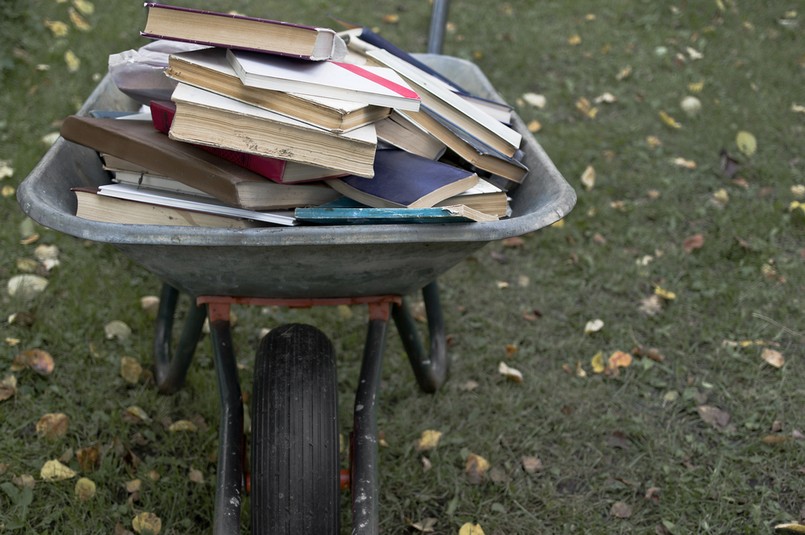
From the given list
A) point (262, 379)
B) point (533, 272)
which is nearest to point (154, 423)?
point (262, 379)

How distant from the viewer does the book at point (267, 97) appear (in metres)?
1.30

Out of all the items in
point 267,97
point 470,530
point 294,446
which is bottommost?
point 470,530

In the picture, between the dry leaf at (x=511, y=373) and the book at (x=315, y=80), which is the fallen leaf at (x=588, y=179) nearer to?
the dry leaf at (x=511, y=373)

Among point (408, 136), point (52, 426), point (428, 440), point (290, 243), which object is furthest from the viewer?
point (428, 440)

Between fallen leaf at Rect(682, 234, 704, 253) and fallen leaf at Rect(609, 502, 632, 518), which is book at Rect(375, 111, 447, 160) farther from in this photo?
fallen leaf at Rect(682, 234, 704, 253)

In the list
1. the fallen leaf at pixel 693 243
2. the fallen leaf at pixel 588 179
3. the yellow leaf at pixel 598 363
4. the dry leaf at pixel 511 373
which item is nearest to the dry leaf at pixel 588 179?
the fallen leaf at pixel 588 179

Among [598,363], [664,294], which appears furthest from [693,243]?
[598,363]

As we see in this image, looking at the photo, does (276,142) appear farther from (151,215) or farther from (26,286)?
(26,286)

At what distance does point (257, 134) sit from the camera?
1312 millimetres

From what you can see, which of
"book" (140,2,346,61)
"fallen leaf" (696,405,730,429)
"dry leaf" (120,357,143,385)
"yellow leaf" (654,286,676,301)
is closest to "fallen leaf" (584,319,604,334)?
"yellow leaf" (654,286,676,301)

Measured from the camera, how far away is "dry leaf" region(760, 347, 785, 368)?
8.48 ft

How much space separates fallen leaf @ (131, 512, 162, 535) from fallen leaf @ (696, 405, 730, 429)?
1.63 meters

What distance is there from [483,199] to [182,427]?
123 centimetres

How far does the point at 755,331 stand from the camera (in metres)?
2.75
